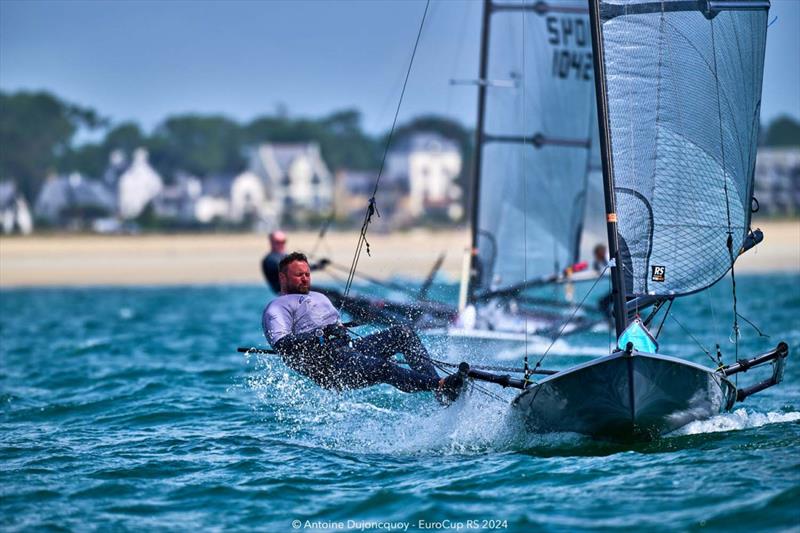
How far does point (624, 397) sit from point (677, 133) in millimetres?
2424

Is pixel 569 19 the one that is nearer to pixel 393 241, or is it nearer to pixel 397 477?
pixel 397 477

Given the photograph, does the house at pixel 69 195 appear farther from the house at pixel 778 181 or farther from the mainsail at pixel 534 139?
the mainsail at pixel 534 139

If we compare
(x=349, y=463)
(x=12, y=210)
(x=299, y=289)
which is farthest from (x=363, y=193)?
(x=349, y=463)

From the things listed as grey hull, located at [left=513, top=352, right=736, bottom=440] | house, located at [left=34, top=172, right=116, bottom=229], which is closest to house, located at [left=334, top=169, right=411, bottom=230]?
house, located at [left=34, top=172, right=116, bottom=229]

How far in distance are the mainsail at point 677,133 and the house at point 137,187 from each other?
83.2m

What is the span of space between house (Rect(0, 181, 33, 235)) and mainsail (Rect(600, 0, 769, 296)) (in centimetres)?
6514

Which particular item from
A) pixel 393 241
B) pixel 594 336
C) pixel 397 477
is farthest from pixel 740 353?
pixel 393 241

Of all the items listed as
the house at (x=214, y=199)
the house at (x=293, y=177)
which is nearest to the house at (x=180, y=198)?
the house at (x=214, y=199)

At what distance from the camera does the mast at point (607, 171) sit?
8984 mm

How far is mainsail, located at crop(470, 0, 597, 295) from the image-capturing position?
56.2ft

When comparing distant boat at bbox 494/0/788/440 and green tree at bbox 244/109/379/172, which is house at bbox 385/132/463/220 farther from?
distant boat at bbox 494/0/788/440

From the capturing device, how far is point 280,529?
7520mm

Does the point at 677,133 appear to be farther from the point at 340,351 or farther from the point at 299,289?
the point at 299,289

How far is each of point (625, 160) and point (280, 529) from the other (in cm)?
409
